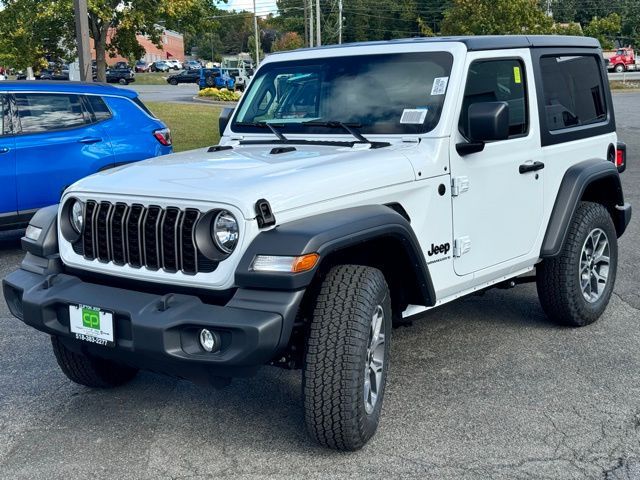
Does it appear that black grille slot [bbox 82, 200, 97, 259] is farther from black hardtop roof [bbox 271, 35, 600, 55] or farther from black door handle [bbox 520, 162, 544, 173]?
black door handle [bbox 520, 162, 544, 173]

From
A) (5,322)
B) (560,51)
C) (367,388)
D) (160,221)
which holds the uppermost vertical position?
(560,51)

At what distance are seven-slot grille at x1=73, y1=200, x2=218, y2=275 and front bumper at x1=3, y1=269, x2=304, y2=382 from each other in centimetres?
15

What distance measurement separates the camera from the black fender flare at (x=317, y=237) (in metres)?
3.48

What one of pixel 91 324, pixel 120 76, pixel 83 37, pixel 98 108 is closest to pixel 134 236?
pixel 91 324

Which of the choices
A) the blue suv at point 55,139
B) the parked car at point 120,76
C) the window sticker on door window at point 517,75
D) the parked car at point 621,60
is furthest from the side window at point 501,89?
the parked car at point 621,60

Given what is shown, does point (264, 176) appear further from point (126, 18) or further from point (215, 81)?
point (215, 81)

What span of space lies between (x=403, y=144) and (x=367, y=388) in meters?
1.39

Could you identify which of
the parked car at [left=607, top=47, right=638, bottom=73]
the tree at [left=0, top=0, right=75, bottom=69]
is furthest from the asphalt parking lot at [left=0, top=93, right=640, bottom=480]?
the parked car at [left=607, top=47, right=638, bottom=73]

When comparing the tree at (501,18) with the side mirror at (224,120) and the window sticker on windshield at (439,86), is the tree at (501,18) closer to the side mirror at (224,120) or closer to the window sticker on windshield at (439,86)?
the side mirror at (224,120)

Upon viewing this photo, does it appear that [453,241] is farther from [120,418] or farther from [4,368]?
[4,368]

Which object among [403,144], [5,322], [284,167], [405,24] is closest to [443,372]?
[403,144]

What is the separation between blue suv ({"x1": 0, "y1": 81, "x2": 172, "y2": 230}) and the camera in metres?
8.27

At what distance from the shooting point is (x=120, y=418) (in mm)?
4391

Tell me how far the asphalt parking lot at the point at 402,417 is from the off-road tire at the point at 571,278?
0.14 metres
